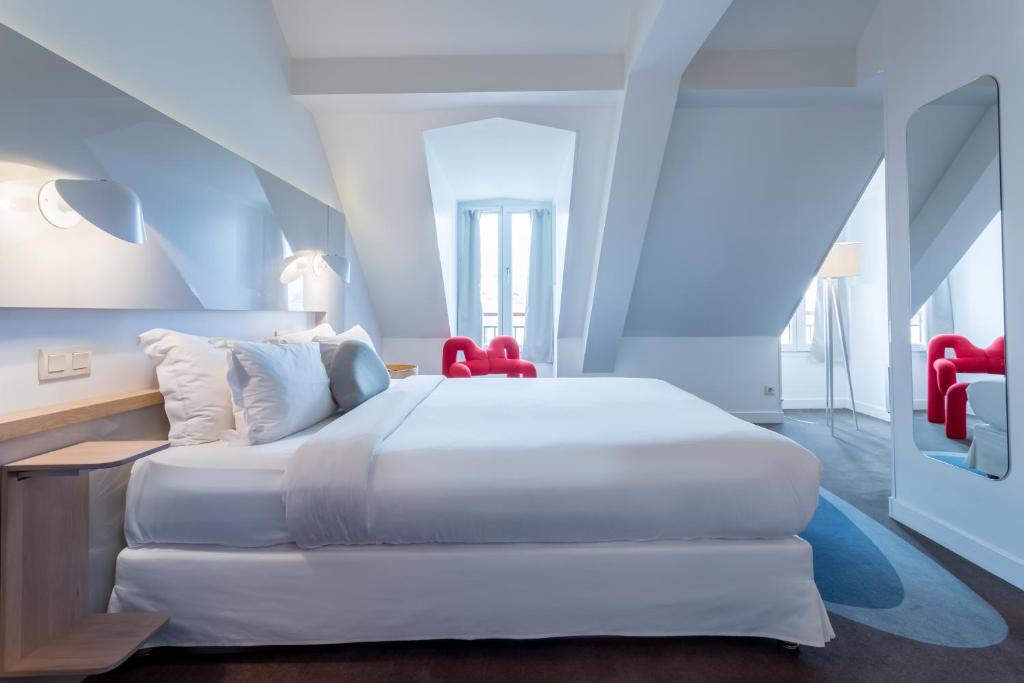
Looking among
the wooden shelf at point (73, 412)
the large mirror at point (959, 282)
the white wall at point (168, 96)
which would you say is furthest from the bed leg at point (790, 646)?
the white wall at point (168, 96)

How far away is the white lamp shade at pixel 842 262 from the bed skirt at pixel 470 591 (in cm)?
377

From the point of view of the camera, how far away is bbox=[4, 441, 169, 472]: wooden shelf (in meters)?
1.35

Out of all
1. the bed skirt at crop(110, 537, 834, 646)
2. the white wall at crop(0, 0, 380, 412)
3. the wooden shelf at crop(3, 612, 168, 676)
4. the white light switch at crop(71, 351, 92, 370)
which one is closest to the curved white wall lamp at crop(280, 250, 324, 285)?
the white wall at crop(0, 0, 380, 412)

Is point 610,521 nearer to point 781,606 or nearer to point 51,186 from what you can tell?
point 781,606

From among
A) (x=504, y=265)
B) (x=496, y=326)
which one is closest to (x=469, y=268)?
(x=504, y=265)

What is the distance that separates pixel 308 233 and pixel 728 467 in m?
2.75

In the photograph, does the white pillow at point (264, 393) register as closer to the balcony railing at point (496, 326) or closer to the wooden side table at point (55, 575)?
the wooden side table at point (55, 575)

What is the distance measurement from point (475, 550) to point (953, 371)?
224 centimetres

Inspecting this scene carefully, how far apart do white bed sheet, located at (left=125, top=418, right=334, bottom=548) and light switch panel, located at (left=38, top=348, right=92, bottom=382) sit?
0.37 m

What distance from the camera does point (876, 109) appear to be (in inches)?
135

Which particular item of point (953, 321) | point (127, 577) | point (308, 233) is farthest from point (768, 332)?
point (127, 577)

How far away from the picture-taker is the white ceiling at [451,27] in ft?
9.72

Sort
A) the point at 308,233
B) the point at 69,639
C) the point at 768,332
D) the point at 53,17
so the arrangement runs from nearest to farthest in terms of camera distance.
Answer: the point at 69,639, the point at 53,17, the point at 308,233, the point at 768,332

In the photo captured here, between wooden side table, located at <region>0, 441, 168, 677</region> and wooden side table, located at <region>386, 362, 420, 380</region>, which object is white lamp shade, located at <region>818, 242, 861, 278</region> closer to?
wooden side table, located at <region>386, 362, 420, 380</region>
